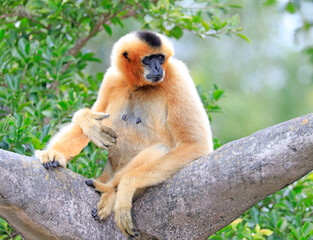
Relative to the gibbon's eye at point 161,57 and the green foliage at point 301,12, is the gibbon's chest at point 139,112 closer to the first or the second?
the gibbon's eye at point 161,57

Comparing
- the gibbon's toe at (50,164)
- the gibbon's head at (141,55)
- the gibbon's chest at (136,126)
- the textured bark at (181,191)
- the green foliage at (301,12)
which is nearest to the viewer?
the textured bark at (181,191)

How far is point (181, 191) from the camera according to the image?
Answer: 309 centimetres

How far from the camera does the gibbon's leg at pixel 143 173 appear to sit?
3.17 m

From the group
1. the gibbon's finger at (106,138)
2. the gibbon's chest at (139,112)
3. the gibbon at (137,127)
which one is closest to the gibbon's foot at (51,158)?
the gibbon at (137,127)

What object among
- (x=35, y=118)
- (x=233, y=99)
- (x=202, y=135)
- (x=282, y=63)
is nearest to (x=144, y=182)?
(x=202, y=135)

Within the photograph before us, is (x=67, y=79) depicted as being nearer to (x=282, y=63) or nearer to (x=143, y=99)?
(x=143, y=99)

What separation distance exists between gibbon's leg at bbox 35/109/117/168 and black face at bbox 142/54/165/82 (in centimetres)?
50

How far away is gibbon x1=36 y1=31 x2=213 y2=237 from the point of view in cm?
323

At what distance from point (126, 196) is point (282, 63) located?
54.7 ft

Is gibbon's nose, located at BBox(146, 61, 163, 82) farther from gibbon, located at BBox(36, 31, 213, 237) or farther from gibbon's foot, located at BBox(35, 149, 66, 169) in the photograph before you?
gibbon's foot, located at BBox(35, 149, 66, 169)

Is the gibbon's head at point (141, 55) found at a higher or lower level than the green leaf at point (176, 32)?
higher

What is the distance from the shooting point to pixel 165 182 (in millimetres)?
3195

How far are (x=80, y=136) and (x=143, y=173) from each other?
69 centimetres

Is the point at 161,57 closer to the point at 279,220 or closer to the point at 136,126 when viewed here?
the point at 136,126
